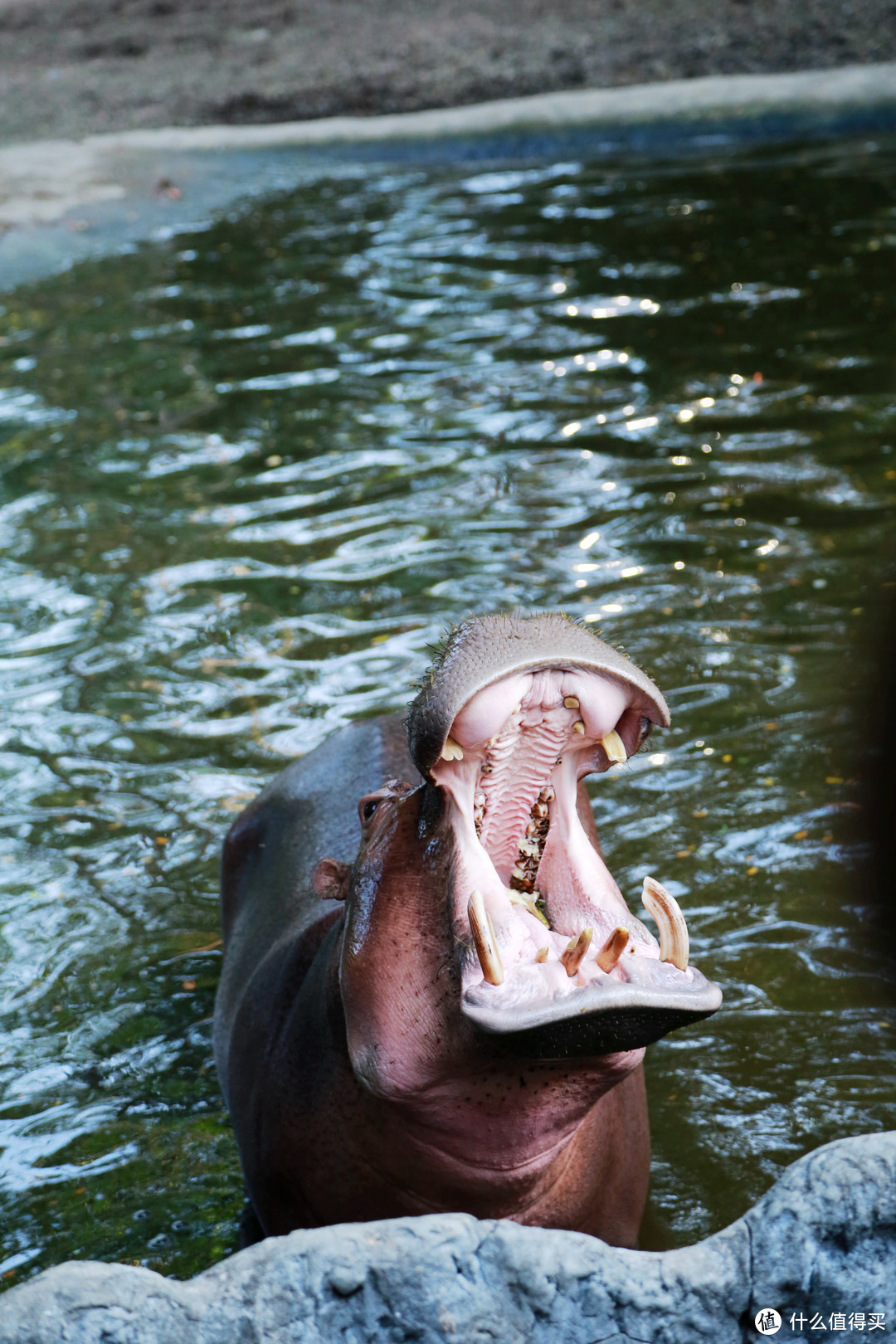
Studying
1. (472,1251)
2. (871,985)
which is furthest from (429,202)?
(472,1251)

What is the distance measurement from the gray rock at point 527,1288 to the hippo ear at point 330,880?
2.77 ft

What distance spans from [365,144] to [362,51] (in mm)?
3083

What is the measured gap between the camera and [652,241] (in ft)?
32.9

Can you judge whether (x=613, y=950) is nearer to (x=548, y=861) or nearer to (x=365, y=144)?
(x=548, y=861)

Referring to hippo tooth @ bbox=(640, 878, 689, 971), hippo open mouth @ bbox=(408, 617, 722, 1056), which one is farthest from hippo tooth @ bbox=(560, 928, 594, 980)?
hippo tooth @ bbox=(640, 878, 689, 971)

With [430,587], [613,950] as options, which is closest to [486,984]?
[613,950]

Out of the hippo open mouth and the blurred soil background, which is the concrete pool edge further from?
the hippo open mouth

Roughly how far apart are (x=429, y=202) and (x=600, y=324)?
4.14 metres

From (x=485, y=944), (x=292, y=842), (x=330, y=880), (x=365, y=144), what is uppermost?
(x=485, y=944)

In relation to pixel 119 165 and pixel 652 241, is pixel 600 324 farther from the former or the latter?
pixel 119 165

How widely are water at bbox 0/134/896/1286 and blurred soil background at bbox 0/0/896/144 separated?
4.41m

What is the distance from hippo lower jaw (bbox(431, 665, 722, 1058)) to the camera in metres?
2.05

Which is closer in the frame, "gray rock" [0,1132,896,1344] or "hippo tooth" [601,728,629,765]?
"gray rock" [0,1132,896,1344]

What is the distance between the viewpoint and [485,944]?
2104mm
